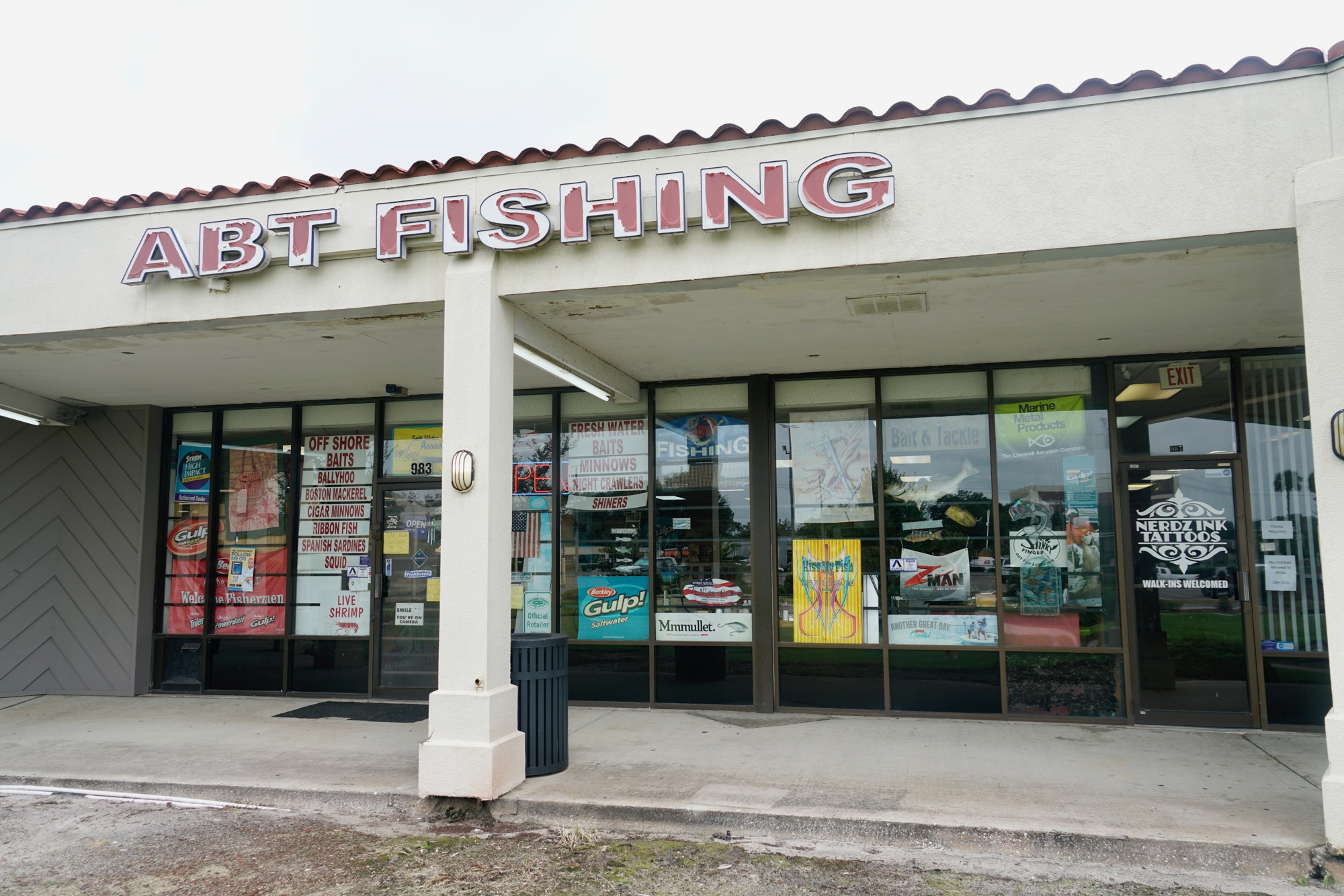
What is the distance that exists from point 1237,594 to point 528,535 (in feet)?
22.4

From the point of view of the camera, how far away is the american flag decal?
10.1 metres

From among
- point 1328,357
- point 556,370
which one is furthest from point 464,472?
point 1328,357

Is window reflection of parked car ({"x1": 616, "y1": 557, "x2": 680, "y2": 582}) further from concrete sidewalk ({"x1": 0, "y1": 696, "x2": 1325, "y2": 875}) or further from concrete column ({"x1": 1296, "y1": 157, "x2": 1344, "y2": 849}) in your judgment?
concrete column ({"x1": 1296, "y1": 157, "x2": 1344, "y2": 849})

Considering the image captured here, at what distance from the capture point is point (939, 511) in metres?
8.97

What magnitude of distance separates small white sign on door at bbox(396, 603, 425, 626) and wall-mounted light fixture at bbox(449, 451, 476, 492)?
4260mm

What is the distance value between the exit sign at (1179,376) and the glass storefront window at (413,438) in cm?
740

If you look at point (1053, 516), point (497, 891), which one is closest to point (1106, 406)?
point (1053, 516)

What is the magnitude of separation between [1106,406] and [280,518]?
29.6 ft

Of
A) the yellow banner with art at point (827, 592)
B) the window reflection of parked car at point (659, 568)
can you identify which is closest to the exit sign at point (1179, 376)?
the yellow banner with art at point (827, 592)

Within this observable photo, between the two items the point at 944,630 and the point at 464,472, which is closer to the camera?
the point at 464,472

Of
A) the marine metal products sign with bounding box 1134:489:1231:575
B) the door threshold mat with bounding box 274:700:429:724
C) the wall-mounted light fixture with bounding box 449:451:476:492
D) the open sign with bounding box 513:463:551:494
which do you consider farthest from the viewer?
the open sign with bounding box 513:463:551:494

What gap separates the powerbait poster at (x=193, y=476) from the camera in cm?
1111

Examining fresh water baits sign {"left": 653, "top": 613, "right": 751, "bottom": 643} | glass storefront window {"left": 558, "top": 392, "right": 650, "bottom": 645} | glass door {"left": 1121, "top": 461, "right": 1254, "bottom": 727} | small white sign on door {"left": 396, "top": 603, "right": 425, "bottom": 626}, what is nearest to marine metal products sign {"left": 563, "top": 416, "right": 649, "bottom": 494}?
glass storefront window {"left": 558, "top": 392, "right": 650, "bottom": 645}

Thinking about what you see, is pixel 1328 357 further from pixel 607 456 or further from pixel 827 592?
pixel 607 456
